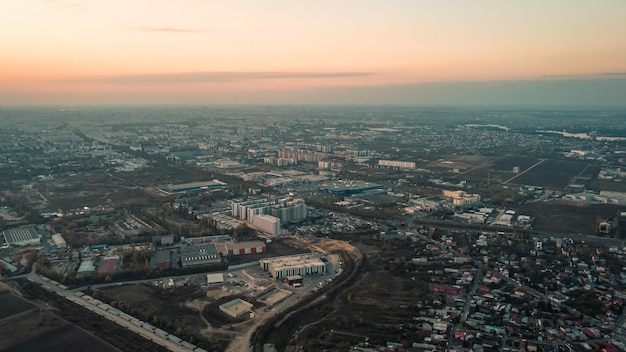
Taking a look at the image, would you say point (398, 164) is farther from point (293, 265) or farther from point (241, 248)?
point (293, 265)

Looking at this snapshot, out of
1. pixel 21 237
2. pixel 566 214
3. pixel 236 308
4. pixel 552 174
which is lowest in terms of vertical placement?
pixel 552 174

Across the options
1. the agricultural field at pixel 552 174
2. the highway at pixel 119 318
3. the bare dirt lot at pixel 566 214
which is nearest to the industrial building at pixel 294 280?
the highway at pixel 119 318

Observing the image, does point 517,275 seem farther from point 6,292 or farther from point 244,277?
point 6,292

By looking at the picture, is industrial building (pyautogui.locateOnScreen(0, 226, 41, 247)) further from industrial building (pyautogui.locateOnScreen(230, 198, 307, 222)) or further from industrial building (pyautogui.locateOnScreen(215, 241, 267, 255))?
industrial building (pyautogui.locateOnScreen(230, 198, 307, 222))

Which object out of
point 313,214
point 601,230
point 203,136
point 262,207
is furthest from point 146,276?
point 203,136

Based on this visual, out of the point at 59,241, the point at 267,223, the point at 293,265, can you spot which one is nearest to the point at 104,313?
the point at 293,265

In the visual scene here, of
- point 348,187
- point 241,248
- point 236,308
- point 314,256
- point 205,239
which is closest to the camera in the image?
point 236,308
